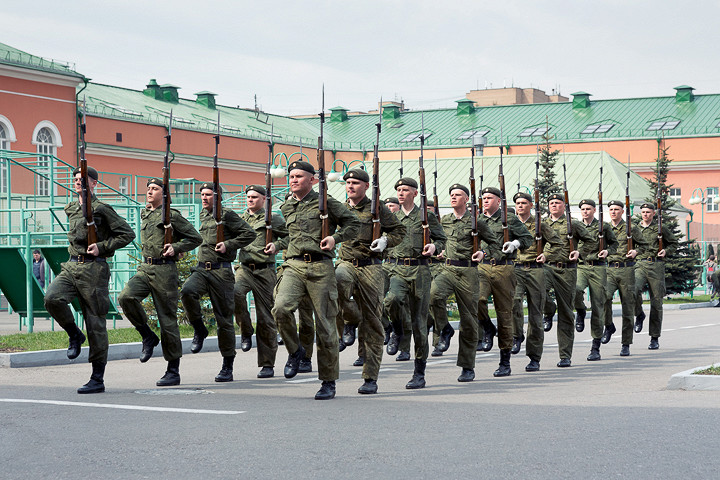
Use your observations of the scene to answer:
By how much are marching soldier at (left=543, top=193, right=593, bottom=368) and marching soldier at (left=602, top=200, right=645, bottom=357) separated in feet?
3.79

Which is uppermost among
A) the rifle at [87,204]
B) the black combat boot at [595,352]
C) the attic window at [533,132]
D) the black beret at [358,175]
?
the attic window at [533,132]

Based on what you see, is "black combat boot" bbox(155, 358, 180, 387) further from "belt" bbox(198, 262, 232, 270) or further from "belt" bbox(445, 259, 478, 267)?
"belt" bbox(445, 259, 478, 267)

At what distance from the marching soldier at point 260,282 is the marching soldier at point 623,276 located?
5.07 meters

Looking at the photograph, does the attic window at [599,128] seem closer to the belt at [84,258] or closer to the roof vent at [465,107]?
the roof vent at [465,107]

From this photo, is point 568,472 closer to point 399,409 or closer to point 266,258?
point 399,409

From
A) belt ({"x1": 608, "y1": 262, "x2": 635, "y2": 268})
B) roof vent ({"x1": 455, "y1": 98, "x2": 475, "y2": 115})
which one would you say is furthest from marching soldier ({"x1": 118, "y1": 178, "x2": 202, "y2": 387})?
roof vent ({"x1": 455, "y1": 98, "x2": 475, "y2": 115})

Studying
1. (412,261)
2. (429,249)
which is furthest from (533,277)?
(429,249)

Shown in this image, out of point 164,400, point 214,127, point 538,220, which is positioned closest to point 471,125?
point 214,127

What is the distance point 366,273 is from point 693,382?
3.26m

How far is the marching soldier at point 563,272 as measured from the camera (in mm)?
13438

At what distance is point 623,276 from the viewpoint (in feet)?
50.7

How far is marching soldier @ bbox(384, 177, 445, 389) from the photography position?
35.4ft

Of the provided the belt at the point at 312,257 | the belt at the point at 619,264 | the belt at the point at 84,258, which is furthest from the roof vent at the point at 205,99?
the belt at the point at 312,257

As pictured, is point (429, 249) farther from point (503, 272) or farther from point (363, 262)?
point (503, 272)
